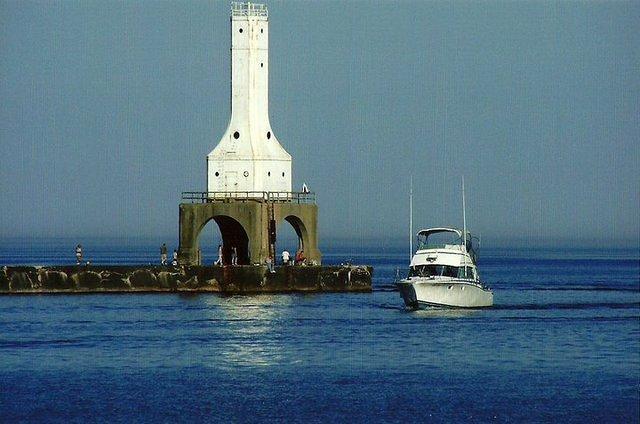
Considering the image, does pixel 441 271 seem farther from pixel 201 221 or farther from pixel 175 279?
pixel 201 221

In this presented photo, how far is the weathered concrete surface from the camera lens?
91.3 meters

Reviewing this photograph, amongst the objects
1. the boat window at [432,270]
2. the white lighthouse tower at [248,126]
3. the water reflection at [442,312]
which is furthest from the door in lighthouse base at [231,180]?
the boat window at [432,270]

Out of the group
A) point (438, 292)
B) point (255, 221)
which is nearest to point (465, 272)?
point (438, 292)

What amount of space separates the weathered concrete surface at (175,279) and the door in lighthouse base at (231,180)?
638 centimetres

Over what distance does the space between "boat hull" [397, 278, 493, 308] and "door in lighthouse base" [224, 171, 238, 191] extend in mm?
19800

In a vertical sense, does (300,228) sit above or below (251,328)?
above

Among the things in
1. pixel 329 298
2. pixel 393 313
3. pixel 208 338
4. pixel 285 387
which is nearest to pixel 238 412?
pixel 285 387

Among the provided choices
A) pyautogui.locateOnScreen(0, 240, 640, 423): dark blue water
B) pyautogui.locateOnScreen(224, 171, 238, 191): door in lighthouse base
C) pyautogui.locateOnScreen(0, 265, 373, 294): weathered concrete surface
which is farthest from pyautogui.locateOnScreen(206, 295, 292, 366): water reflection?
pyautogui.locateOnScreen(224, 171, 238, 191): door in lighthouse base

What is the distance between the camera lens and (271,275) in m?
91.4

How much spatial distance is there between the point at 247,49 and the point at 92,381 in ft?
149

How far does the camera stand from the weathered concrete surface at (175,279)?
9131 cm

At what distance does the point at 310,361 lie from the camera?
2324 inches

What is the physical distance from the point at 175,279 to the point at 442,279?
19841 millimetres

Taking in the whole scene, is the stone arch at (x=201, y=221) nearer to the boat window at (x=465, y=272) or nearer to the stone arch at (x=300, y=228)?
the stone arch at (x=300, y=228)
